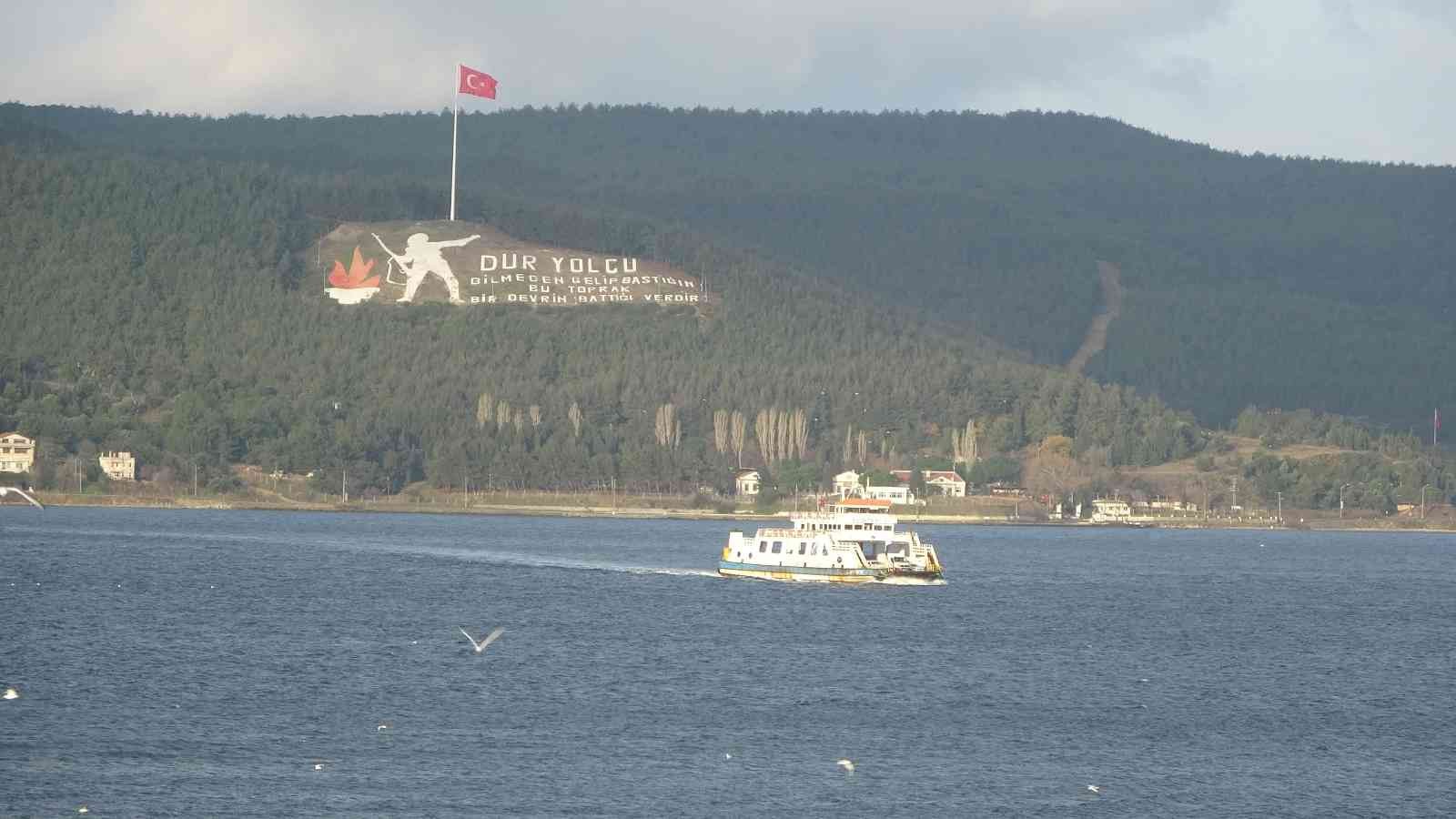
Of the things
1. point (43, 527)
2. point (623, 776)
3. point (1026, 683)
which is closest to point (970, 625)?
point (1026, 683)

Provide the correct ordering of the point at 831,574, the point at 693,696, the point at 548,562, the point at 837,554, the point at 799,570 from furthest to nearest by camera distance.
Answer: the point at 548,562
the point at 799,570
the point at 831,574
the point at 837,554
the point at 693,696

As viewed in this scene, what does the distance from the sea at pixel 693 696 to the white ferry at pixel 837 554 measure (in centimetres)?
164

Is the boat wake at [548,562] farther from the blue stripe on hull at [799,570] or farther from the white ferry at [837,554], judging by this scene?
the white ferry at [837,554]

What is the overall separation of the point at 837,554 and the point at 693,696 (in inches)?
1911

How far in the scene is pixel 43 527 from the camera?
576 feet

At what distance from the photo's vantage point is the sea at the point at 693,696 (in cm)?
5969

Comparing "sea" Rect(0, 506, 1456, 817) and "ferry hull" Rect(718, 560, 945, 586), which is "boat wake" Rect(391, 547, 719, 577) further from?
"ferry hull" Rect(718, 560, 945, 586)

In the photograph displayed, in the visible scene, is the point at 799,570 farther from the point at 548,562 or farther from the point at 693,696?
the point at 693,696

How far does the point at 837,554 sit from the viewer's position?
124 meters

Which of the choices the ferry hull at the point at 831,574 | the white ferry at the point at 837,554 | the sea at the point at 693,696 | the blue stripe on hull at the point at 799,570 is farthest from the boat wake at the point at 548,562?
the white ferry at the point at 837,554

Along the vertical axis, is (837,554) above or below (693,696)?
above

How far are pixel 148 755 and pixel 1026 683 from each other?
3479 cm

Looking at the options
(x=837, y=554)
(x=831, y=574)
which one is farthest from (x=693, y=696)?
(x=831, y=574)

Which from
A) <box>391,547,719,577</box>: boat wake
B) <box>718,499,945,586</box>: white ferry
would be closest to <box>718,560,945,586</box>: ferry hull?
<box>718,499,945,586</box>: white ferry
